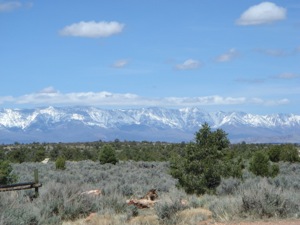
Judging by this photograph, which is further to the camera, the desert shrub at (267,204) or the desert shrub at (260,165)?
the desert shrub at (260,165)

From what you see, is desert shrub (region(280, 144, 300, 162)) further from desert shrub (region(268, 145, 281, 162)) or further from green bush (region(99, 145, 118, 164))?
green bush (region(99, 145, 118, 164))

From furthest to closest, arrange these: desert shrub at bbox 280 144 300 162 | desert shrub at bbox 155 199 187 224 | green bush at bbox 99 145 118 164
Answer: desert shrub at bbox 280 144 300 162, green bush at bbox 99 145 118 164, desert shrub at bbox 155 199 187 224

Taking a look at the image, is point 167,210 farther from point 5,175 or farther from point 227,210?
point 5,175

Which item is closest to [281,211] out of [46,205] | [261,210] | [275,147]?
[261,210]

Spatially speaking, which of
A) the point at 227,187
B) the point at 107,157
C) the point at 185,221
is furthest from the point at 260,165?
the point at 107,157

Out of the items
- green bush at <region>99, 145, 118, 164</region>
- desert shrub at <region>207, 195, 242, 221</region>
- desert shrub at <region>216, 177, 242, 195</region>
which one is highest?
desert shrub at <region>207, 195, 242, 221</region>

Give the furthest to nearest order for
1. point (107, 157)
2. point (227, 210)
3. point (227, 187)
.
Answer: point (107, 157)
point (227, 187)
point (227, 210)

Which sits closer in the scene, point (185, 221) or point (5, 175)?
point (185, 221)

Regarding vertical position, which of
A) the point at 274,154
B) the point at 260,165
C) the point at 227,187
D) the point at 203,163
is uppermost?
the point at 203,163

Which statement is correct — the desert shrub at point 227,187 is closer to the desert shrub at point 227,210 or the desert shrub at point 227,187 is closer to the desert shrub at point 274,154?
the desert shrub at point 227,210

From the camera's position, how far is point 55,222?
14.7 metres

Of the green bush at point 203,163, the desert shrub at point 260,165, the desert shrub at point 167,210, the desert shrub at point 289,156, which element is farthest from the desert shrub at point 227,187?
the desert shrub at point 289,156

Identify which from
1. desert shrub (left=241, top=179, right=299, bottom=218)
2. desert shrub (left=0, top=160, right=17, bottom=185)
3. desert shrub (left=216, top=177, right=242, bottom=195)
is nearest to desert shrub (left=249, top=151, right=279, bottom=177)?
desert shrub (left=216, top=177, right=242, bottom=195)

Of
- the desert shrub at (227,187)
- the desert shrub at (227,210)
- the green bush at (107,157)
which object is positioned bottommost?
the green bush at (107,157)
